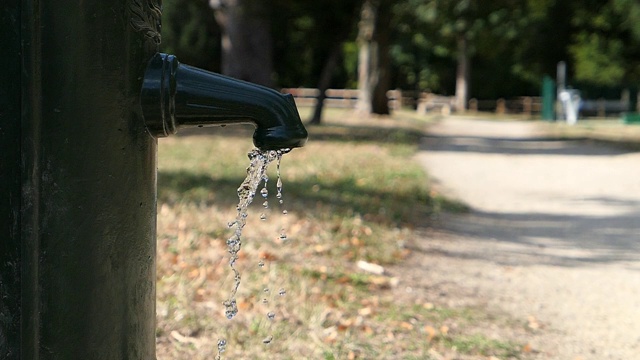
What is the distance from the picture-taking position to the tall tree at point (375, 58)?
2802 centimetres

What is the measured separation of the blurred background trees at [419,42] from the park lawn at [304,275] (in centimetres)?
998

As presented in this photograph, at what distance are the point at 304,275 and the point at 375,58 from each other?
24418mm

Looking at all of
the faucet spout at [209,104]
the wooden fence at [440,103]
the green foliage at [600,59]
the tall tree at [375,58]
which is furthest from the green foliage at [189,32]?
the faucet spout at [209,104]

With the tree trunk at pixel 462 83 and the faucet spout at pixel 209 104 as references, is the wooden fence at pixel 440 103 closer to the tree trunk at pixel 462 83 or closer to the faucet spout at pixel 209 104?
the tree trunk at pixel 462 83

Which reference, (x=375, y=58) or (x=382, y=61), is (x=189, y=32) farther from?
(x=382, y=61)

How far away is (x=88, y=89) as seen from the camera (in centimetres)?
165

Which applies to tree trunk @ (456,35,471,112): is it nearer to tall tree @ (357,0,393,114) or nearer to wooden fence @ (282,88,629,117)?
wooden fence @ (282,88,629,117)

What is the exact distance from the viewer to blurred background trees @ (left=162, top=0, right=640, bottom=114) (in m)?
20.5

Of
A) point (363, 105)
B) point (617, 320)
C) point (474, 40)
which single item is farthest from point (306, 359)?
point (474, 40)

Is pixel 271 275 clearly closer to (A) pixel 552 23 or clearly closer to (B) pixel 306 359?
(B) pixel 306 359

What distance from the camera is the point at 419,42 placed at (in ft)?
145

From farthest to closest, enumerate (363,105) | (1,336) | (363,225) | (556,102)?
(556,102), (363,105), (363,225), (1,336)

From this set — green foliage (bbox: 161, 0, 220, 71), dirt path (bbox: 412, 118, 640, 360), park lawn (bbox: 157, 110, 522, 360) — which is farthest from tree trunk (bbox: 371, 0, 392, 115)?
park lawn (bbox: 157, 110, 522, 360)

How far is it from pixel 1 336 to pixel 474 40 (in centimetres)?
4059
